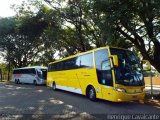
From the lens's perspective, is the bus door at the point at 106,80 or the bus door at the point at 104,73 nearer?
the bus door at the point at 106,80

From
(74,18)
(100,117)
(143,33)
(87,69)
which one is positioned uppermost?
(74,18)

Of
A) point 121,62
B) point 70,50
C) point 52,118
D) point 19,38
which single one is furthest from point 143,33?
point 19,38

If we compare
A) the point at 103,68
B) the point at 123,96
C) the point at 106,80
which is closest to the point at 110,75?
the point at 106,80

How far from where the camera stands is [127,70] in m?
13.5

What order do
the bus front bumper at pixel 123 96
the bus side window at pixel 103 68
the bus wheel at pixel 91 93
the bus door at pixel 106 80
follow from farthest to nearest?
the bus wheel at pixel 91 93, the bus side window at pixel 103 68, the bus door at pixel 106 80, the bus front bumper at pixel 123 96

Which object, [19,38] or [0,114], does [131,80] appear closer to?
[0,114]

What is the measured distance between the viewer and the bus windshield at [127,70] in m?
13.2

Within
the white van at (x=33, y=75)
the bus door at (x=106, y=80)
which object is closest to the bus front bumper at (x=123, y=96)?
the bus door at (x=106, y=80)

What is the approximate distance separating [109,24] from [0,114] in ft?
25.6

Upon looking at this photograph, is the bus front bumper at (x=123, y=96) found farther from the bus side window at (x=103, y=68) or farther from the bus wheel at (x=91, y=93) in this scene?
the bus wheel at (x=91, y=93)

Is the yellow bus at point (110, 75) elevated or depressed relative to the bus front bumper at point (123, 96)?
elevated

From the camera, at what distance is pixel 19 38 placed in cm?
4353

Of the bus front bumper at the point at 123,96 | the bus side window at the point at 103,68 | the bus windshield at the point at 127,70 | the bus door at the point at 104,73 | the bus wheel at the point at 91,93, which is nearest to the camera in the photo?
the bus front bumper at the point at 123,96

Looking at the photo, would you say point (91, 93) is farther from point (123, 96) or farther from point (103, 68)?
point (123, 96)
